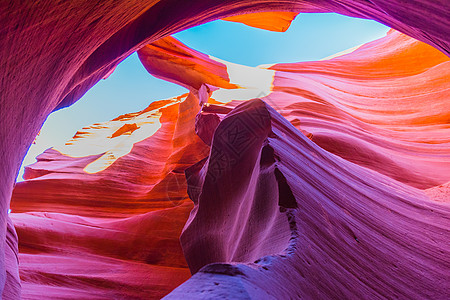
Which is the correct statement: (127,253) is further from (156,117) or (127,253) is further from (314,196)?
(156,117)

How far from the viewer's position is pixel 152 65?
9.08m

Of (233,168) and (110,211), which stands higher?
(233,168)

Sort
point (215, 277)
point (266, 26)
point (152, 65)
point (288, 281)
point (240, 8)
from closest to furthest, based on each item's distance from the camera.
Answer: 1. point (215, 277)
2. point (288, 281)
3. point (240, 8)
4. point (152, 65)
5. point (266, 26)

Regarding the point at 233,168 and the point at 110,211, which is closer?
the point at 233,168

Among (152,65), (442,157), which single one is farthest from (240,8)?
(442,157)

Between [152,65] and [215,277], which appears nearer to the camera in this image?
[215,277]

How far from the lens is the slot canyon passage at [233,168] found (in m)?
1.92

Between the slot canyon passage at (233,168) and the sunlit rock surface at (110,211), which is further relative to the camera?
the sunlit rock surface at (110,211)

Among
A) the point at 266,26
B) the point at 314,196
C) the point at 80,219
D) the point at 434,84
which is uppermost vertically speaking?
the point at 266,26

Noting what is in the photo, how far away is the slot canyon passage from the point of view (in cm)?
192

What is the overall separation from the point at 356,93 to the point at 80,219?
28.6ft

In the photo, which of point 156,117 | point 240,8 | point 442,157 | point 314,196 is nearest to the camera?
point 314,196

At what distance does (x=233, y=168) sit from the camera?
343 centimetres

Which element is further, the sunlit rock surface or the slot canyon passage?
the sunlit rock surface
